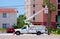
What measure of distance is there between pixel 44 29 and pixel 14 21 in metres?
25.7

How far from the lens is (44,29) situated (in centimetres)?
4966

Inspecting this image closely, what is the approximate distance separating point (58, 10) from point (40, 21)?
7.52 metres

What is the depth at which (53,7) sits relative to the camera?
Answer: 80.1m

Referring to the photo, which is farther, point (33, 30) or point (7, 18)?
point (7, 18)

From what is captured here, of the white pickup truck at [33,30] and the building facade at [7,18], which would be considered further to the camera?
the building facade at [7,18]

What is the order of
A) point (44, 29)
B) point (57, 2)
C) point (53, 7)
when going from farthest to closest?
point (57, 2), point (53, 7), point (44, 29)

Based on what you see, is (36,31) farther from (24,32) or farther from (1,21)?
(1,21)

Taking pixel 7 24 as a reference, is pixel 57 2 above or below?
above

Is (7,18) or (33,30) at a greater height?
(7,18)

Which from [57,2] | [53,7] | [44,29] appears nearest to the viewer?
[44,29]

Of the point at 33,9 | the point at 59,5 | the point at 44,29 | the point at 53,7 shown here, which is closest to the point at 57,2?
the point at 59,5

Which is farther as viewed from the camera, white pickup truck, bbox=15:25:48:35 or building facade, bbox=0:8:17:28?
building facade, bbox=0:8:17:28

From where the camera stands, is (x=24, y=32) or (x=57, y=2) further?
(x=57, y=2)

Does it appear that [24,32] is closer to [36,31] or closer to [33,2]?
[36,31]
